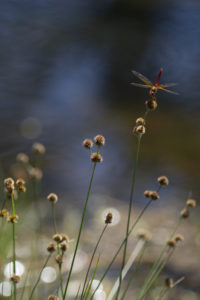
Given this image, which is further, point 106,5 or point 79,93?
point 106,5

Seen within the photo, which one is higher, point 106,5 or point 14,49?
point 106,5

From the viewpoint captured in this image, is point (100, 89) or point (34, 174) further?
point (100, 89)

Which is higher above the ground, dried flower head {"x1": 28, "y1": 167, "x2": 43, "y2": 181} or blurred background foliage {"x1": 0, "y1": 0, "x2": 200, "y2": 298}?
blurred background foliage {"x1": 0, "y1": 0, "x2": 200, "y2": 298}

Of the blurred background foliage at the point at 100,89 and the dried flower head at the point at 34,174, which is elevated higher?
the blurred background foliage at the point at 100,89

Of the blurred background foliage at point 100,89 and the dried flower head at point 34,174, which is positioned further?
the blurred background foliage at point 100,89

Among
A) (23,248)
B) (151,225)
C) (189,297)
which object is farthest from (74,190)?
Answer: (189,297)

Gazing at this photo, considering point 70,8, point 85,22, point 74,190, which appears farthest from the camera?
point 70,8

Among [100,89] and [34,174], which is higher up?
[100,89]

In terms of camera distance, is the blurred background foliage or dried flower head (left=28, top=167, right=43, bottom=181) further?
the blurred background foliage

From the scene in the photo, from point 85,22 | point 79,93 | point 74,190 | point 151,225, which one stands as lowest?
point 151,225

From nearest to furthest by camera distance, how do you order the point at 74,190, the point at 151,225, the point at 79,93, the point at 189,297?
the point at 189,297 < the point at 151,225 < the point at 74,190 < the point at 79,93

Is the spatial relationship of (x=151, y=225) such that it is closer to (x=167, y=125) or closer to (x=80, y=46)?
(x=167, y=125)
